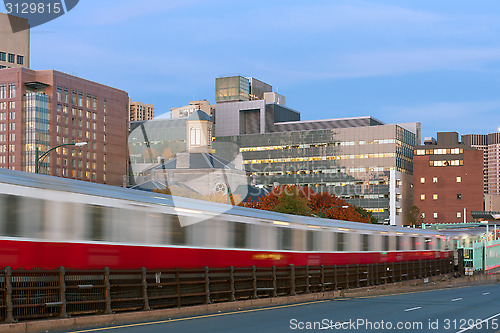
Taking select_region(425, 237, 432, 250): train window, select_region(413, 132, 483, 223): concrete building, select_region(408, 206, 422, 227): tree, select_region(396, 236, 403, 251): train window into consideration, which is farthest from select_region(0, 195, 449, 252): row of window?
select_region(413, 132, 483, 223): concrete building

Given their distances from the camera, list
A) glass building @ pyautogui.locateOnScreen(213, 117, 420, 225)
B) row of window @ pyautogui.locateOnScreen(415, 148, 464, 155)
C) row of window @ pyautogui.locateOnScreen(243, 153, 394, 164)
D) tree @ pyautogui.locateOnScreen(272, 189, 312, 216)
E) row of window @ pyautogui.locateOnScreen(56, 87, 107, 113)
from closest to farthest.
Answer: tree @ pyautogui.locateOnScreen(272, 189, 312, 216)
row of window @ pyautogui.locateOnScreen(56, 87, 107, 113)
glass building @ pyautogui.locateOnScreen(213, 117, 420, 225)
row of window @ pyautogui.locateOnScreen(243, 153, 394, 164)
row of window @ pyautogui.locateOnScreen(415, 148, 464, 155)

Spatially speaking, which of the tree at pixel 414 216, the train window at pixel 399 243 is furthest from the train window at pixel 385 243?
the tree at pixel 414 216

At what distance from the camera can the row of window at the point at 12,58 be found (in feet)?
586

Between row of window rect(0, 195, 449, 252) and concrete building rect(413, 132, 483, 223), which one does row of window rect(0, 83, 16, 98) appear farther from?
row of window rect(0, 195, 449, 252)

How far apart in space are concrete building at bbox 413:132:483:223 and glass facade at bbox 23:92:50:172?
9768 centimetres

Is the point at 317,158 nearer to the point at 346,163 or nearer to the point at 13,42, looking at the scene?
the point at 346,163

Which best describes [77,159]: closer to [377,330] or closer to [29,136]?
[29,136]

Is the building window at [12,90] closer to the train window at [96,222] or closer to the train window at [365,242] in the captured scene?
the train window at [365,242]

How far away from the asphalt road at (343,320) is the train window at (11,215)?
11.1 ft

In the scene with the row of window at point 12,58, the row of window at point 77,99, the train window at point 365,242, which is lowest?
the train window at point 365,242

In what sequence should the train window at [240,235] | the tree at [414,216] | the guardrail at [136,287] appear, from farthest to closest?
the tree at [414,216] < the train window at [240,235] < the guardrail at [136,287]

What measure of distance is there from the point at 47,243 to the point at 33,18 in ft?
618

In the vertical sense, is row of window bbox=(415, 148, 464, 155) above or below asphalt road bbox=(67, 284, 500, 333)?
above

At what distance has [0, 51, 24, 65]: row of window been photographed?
586ft
